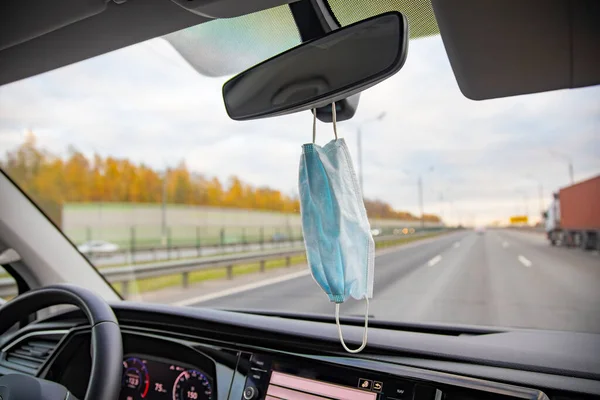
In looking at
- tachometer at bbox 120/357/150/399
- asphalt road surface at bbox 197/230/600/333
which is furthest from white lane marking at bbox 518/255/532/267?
tachometer at bbox 120/357/150/399

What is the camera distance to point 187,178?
720 cm

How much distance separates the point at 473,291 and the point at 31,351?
9.25 ft

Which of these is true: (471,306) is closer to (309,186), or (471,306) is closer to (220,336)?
(220,336)

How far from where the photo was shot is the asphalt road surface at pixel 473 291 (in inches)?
114

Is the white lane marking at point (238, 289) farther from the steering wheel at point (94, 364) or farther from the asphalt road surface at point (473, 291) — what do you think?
the steering wheel at point (94, 364)

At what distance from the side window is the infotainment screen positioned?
6.85 ft

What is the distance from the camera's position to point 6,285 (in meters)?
3.05

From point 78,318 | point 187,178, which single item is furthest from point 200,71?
point 187,178

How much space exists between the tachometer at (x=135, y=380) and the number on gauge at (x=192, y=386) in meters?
0.19

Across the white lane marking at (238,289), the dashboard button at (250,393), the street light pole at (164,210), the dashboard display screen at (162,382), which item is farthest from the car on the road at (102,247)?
the dashboard button at (250,393)

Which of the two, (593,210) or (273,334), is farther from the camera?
(593,210)

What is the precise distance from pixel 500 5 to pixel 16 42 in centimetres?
203

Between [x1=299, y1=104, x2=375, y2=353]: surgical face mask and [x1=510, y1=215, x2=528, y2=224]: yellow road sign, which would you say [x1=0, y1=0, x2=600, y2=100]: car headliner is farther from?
[x1=510, y1=215, x2=528, y2=224]: yellow road sign

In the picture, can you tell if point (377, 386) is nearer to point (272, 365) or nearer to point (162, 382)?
point (272, 365)
